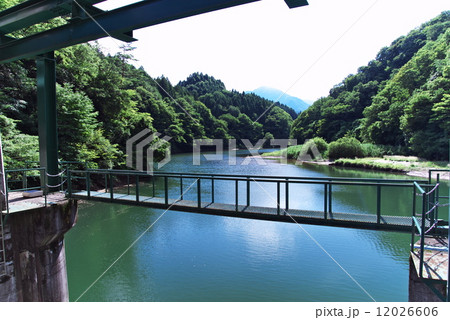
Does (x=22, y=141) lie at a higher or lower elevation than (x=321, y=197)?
higher

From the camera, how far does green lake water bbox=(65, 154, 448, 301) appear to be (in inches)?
327

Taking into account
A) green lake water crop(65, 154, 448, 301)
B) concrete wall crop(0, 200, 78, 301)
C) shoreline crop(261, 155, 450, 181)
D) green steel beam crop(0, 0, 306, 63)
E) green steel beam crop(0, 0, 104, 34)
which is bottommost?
green lake water crop(65, 154, 448, 301)

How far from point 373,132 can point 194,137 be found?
31865mm

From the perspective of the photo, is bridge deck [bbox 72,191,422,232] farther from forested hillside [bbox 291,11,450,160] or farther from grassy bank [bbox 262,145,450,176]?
forested hillside [bbox 291,11,450,160]

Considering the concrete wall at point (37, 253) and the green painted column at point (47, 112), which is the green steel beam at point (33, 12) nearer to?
the green painted column at point (47, 112)

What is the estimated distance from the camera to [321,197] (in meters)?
19.3

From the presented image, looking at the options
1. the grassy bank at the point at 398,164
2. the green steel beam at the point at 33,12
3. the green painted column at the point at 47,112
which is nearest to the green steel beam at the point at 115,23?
the green steel beam at the point at 33,12

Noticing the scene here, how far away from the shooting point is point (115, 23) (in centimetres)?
556

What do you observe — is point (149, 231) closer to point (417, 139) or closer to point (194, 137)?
point (417, 139)

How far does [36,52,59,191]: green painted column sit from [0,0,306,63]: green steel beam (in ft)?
1.30

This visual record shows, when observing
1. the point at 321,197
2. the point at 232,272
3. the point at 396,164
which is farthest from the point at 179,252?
the point at 396,164

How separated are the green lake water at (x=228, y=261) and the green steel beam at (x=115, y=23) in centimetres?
653

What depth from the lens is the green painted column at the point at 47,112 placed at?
7.29m

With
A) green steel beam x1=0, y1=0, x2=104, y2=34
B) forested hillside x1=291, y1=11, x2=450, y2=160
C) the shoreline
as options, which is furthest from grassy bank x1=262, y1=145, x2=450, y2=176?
green steel beam x1=0, y1=0, x2=104, y2=34
